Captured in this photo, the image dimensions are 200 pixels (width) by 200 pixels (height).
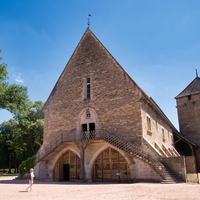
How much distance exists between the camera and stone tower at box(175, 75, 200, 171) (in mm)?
33172

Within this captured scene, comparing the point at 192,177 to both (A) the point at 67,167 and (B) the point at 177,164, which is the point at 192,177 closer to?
(B) the point at 177,164

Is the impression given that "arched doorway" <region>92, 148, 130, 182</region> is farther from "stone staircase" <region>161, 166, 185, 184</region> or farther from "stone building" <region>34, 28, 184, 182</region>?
"stone staircase" <region>161, 166, 185, 184</region>

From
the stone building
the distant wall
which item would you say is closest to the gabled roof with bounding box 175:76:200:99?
the stone building

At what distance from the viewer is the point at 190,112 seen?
113 ft

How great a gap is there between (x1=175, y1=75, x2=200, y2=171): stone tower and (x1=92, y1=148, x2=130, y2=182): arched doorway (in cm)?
1812

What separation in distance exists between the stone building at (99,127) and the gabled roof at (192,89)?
12.5 metres

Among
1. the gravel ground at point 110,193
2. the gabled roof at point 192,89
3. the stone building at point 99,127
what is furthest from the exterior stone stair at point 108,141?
the gabled roof at point 192,89

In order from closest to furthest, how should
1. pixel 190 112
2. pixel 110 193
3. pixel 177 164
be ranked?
pixel 110 193 < pixel 177 164 < pixel 190 112

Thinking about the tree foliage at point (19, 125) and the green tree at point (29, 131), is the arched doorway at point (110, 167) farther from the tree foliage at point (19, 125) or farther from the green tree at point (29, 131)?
the green tree at point (29, 131)

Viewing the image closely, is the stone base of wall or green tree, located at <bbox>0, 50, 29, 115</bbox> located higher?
green tree, located at <bbox>0, 50, 29, 115</bbox>

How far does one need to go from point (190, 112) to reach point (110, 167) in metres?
20.5

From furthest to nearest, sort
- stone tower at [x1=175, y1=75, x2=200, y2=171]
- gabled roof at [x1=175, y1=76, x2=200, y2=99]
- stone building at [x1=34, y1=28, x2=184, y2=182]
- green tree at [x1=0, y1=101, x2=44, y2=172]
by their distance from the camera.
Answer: green tree at [x1=0, y1=101, x2=44, y2=172] → gabled roof at [x1=175, y1=76, x2=200, y2=99] → stone tower at [x1=175, y1=75, x2=200, y2=171] → stone building at [x1=34, y1=28, x2=184, y2=182]

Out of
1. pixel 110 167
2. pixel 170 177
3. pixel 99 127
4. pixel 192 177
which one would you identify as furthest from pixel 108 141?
pixel 192 177

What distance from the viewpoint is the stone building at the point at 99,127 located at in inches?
696
